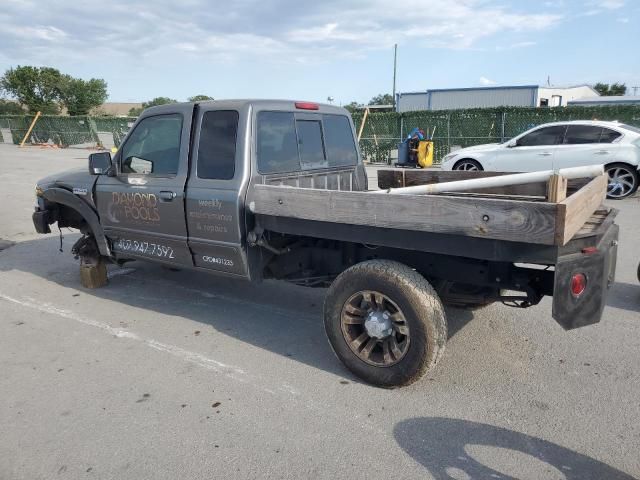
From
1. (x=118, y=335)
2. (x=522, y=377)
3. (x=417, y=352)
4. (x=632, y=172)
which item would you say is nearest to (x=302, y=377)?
(x=417, y=352)

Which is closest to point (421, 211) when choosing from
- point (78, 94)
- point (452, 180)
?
point (452, 180)

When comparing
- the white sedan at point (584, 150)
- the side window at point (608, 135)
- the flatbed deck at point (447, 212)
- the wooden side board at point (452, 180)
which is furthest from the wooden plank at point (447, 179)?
the side window at point (608, 135)

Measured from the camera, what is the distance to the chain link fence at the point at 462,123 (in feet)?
51.8

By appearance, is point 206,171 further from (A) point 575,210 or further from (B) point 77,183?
(A) point 575,210

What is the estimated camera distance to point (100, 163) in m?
4.95

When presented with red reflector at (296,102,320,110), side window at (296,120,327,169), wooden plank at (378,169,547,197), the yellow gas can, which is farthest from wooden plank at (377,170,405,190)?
the yellow gas can

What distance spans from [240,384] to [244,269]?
36.8 inches

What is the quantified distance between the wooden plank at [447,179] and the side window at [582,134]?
297 inches

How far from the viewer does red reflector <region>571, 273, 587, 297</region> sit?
9.47ft

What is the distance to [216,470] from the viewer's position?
108 inches

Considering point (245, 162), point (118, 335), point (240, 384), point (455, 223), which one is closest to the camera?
point (455, 223)

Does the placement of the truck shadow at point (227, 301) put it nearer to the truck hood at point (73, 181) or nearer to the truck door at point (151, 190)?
the truck door at point (151, 190)

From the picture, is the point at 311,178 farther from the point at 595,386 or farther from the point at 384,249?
the point at 595,386

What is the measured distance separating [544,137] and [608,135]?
1.27m
